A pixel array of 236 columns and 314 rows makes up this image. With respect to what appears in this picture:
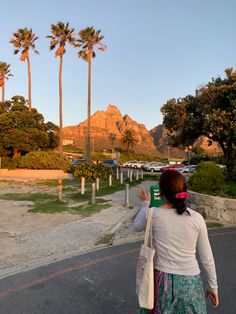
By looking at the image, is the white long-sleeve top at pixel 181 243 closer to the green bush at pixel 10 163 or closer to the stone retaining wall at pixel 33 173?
the stone retaining wall at pixel 33 173

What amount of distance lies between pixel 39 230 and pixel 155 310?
772cm

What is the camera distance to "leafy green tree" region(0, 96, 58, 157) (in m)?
39.2

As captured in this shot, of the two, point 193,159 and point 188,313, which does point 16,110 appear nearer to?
point 193,159

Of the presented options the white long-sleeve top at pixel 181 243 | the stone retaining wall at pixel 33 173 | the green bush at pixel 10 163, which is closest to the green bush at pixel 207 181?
the white long-sleeve top at pixel 181 243

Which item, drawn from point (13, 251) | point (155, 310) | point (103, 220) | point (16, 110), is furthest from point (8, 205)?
point (16, 110)

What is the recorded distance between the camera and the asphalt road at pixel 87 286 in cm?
477

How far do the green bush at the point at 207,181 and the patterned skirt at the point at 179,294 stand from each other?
33.7ft

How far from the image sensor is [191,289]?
2781mm

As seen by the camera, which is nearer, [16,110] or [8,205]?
[8,205]

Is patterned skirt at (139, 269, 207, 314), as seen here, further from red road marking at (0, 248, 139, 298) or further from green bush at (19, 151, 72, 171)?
green bush at (19, 151, 72, 171)

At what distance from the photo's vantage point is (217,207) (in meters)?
11.4

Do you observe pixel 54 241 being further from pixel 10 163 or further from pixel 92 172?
pixel 10 163

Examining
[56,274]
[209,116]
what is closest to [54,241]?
[56,274]

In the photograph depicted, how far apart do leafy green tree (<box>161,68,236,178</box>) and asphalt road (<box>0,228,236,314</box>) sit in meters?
12.1
